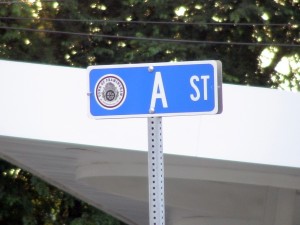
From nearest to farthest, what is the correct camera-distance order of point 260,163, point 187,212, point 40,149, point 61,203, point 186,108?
point 186,108 < point 260,163 < point 40,149 < point 187,212 < point 61,203

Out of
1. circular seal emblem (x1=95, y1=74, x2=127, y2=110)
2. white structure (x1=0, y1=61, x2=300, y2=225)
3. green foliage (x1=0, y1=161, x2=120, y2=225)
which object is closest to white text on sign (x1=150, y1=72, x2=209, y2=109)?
circular seal emblem (x1=95, y1=74, x2=127, y2=110)

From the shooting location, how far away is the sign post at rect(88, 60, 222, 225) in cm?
416

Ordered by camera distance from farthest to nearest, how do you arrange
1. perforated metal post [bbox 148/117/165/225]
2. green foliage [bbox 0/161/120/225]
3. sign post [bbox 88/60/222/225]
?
green foliage [bbox 0/161/120/225]
sign post [bbox 88/60/222/225]
perforated metal post [bbox 148/117/165/225]

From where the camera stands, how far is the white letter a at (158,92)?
4168 millimetres

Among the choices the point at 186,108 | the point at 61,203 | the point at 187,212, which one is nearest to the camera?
the point at 186,108

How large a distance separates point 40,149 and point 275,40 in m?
9.70

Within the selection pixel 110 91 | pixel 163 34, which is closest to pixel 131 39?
pixel 163 34

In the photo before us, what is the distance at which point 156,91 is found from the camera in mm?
4211

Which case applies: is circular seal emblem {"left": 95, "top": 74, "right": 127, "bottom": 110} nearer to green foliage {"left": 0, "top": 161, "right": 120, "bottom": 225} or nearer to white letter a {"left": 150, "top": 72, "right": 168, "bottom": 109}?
white letter a {"left": 150, "top": 72, "right": 168, "bottom": 109}

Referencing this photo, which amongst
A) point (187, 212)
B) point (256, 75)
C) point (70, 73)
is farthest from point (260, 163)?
point (256, 75)

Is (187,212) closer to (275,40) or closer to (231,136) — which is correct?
(231,136)

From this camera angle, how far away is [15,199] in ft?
59.4

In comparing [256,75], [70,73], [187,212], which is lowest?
[187,212]

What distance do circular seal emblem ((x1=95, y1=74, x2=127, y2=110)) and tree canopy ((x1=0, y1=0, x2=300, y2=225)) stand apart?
13.8 meters
